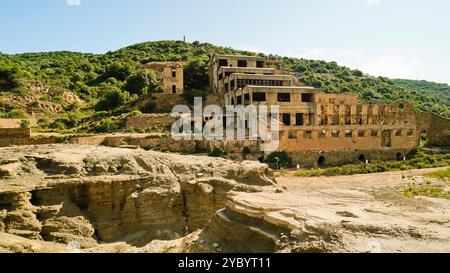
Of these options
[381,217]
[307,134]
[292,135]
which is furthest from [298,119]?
[381,217]

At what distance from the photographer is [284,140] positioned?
31.6m

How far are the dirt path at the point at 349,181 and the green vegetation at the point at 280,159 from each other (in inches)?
109

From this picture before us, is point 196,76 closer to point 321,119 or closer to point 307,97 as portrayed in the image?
point 307,97

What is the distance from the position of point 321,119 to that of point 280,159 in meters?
10.6

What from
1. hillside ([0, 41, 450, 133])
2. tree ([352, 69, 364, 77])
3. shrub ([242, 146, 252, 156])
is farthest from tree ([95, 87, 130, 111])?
tree ([352, 69, 364, 77])

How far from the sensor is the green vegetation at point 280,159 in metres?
30.4

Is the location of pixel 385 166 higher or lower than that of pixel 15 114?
lower

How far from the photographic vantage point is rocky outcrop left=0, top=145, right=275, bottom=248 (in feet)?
42.0

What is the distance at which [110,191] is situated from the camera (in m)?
14.5

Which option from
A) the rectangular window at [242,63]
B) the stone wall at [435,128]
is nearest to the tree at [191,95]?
the rectangular window at [242,63]

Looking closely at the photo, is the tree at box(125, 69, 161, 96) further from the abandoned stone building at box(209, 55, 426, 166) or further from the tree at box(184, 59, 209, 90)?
Result: the abandoned stone building at box(209, 55, 426, 166)

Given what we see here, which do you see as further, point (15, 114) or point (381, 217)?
point (15, 114)

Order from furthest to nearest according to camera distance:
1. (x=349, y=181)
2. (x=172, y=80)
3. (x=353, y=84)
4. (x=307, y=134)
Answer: (x=353, y=84)
(x=172, y=80)
(x=307, y=134)
(x=349, y=181)
